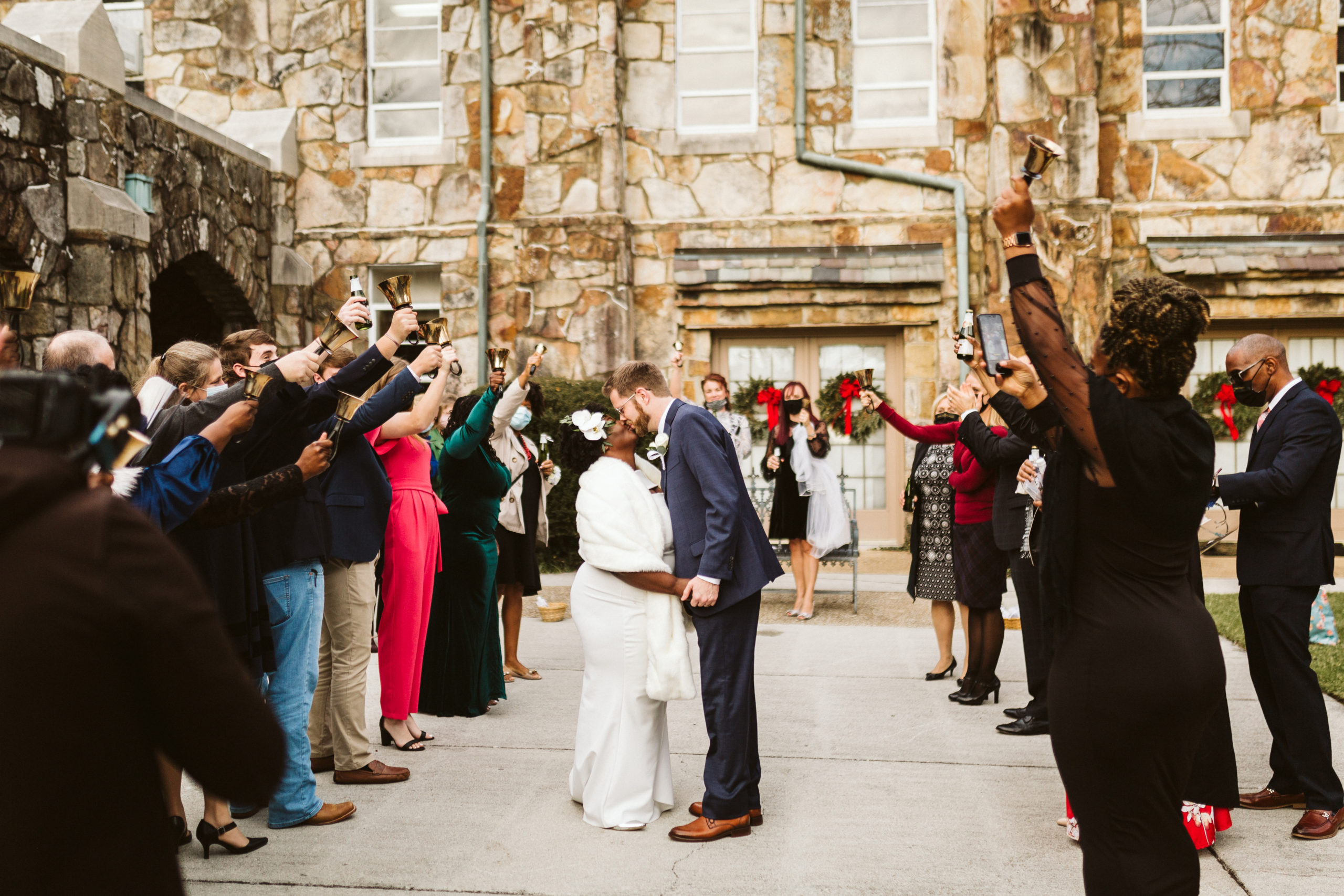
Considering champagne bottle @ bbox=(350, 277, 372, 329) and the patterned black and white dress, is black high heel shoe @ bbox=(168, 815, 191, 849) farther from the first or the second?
the patterned black and white dress

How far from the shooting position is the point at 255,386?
145 inches

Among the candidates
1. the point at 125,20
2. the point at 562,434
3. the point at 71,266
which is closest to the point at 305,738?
the point at 562,434

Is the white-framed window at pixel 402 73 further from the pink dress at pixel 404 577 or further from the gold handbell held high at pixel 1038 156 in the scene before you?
the gold handbell held high at pixel 1038 156

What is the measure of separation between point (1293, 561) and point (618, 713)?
287cm

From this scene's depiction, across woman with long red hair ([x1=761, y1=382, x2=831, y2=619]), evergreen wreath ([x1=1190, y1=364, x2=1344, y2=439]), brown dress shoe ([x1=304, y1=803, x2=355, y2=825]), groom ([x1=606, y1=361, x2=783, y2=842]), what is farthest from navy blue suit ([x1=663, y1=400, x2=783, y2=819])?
evergreen wreath ([x1=1190, y1=364, x2=1344, y2=439])

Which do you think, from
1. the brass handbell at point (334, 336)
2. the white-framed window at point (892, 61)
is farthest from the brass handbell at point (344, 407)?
the white-framed window at point (892, 61)

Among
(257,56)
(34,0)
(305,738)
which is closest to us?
(305,738)

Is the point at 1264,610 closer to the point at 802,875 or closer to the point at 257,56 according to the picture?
the point at 802,875

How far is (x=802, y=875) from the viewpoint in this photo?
4.00m

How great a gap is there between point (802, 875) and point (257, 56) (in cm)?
1311

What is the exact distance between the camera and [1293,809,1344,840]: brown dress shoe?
168 inches

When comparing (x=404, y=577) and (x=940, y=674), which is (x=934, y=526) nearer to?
(x=940, y=674)

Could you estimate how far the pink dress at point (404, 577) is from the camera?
218 inches

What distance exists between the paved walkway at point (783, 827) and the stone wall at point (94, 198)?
199 inches
